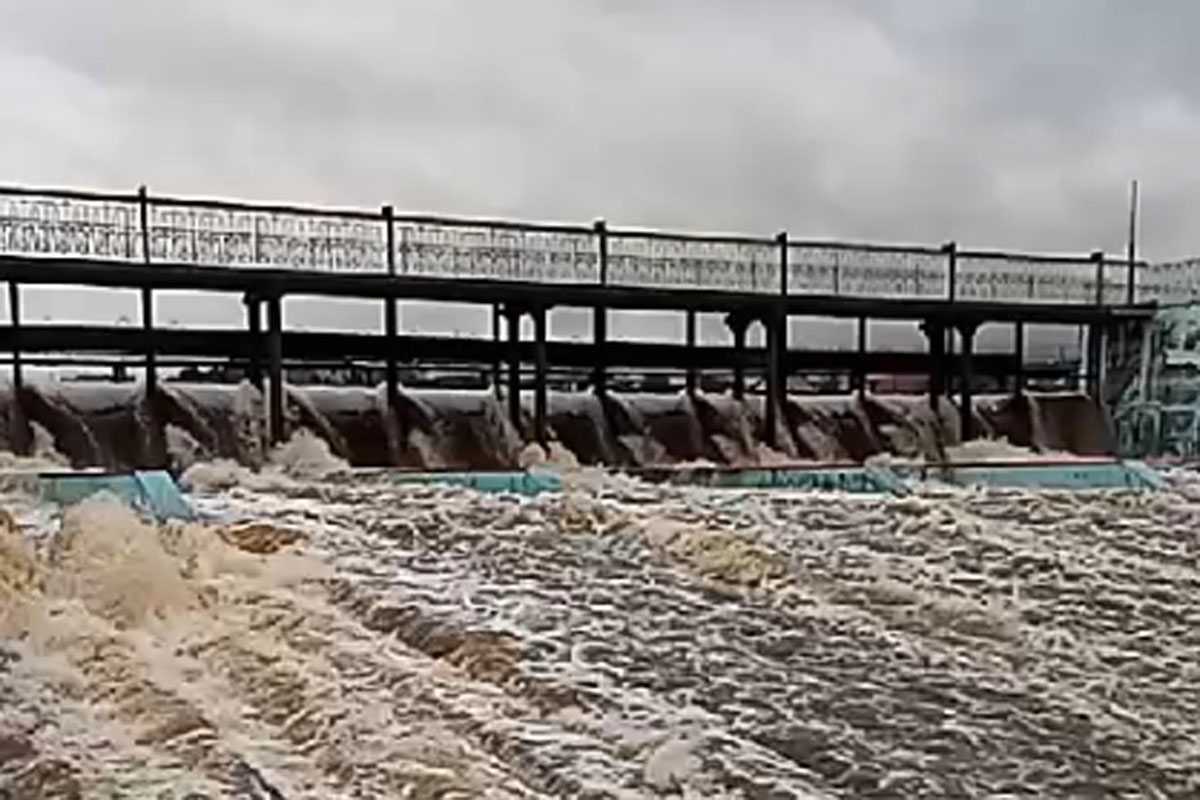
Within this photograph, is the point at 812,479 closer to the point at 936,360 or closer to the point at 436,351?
the point at 436,351

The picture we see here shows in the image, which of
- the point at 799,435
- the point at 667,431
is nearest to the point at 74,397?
the point at 667,431

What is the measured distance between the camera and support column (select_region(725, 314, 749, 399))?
17016 millimetres

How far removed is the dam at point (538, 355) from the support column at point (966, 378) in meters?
0.03

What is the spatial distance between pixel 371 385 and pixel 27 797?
40.9 ft

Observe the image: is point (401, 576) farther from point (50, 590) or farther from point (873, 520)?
point (873, 520)

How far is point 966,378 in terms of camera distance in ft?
58.5

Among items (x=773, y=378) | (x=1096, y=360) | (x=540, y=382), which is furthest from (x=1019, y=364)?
(x=540, y=382)

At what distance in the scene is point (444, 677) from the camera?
4484 millimetres

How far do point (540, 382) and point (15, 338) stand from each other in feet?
17.9

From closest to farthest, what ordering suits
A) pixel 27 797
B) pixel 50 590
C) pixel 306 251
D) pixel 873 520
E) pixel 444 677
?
pixel 27 797 < pixel 444 677 < pixel 50 590 < pixel 873 520 < pixel 306 251

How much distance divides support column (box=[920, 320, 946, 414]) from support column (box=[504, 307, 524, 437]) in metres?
5.72

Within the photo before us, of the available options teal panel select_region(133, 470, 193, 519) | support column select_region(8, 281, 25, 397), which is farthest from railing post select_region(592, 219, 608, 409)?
teal panel select_region(133, 470, 193, 519)

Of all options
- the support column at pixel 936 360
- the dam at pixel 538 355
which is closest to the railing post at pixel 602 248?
the dam at pixel 538 355

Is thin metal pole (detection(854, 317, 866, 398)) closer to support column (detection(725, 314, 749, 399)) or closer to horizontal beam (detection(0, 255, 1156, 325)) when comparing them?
horizontal beam (detection(0, 255, 1156, 325))
